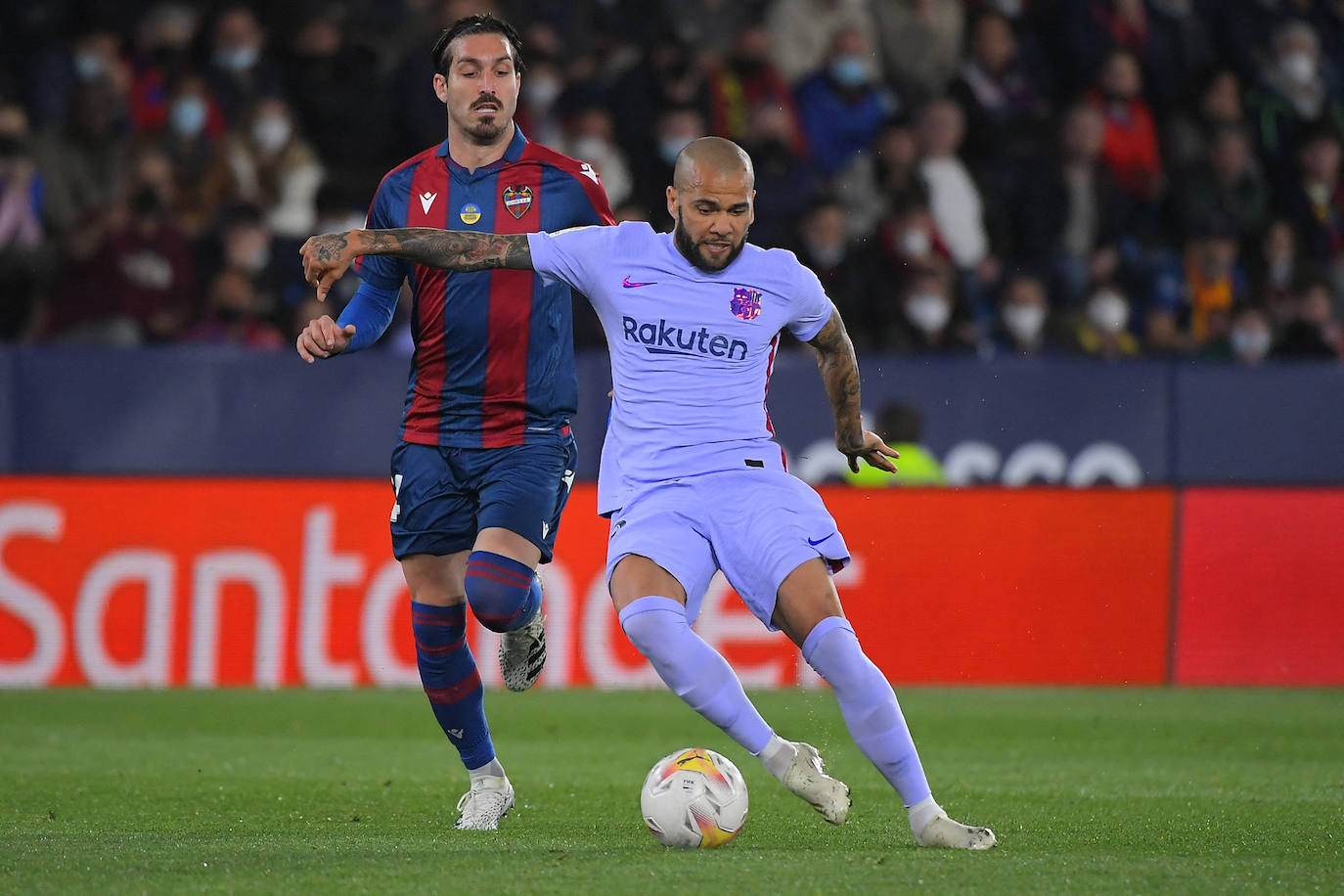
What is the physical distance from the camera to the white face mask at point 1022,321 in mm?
13484

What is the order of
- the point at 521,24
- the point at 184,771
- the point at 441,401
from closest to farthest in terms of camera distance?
1. the point at 441,401
2. the point at 184,771
3. the point at 521,24

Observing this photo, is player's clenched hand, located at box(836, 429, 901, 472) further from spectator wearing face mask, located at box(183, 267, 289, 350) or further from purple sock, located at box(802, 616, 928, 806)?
spectator wearing face mask, located at box(183, 267, 289, 350)

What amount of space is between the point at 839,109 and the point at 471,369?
803 cm

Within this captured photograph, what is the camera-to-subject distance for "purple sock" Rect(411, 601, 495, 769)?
6.45 meters

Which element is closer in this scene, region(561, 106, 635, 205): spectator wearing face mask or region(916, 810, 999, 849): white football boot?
region(916, 810, 999, 849): white football boot

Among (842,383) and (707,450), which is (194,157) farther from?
(707,450)

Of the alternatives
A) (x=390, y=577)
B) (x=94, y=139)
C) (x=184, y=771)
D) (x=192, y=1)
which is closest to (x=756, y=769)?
(x=184, y=771)

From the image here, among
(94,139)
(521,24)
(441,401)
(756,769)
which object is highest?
(521,24)

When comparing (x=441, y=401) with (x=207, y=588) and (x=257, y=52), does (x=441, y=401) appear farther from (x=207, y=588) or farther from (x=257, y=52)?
(x=257, y=52)

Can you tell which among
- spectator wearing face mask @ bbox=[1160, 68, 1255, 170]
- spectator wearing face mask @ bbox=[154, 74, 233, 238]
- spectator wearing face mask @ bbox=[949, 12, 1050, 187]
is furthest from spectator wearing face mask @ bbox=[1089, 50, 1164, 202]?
spectator wearing face mask @ bbox=[154, 74, 233, 238]

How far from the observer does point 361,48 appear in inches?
526

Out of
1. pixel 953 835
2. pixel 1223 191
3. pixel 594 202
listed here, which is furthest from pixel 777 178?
pixel 953 835

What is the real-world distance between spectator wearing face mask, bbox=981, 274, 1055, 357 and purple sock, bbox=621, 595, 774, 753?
8222 mm

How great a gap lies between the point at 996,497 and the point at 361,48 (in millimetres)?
5324
